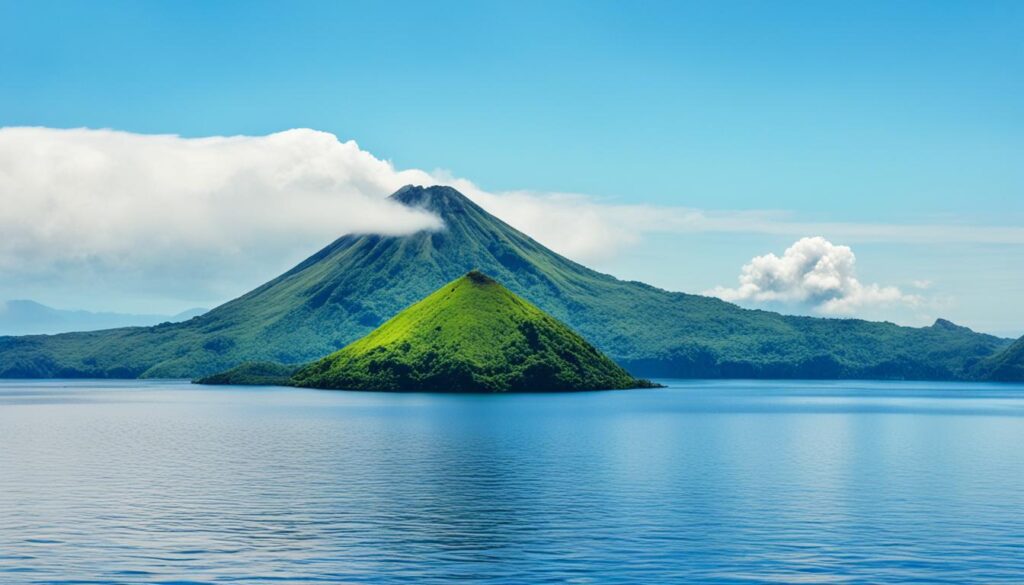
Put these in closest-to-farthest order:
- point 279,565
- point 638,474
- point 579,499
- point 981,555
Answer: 1. point 279,565
2. point 981,555
3. point 579,499
4. point 638,474

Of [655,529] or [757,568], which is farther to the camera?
[655,529]

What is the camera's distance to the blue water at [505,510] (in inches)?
2248

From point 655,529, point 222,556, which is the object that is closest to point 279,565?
point 222,556

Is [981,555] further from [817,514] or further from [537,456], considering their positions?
[537,456]

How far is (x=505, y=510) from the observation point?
78062 mm

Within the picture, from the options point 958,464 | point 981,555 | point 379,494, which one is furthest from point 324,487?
point 958,464

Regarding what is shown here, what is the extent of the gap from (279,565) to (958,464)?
8665cm

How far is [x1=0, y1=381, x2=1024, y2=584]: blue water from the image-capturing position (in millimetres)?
57094

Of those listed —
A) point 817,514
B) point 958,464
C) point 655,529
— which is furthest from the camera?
point 958,464

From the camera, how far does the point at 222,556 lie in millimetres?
59250

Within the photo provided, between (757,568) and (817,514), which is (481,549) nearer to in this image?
(757,568)

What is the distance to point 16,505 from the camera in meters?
78.9

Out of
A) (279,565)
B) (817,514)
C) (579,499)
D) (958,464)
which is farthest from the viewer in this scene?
(958,464)

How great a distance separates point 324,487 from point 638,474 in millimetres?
31130
